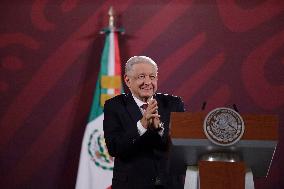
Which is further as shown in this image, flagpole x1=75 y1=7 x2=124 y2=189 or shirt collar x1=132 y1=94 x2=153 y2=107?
flagpole x1=75 y1=7 x2=124 y2=189

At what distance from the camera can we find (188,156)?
156cm

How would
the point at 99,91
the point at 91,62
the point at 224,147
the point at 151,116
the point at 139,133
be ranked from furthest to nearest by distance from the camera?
the point at 91,62, the point at 99,91, the point at 139,133, the point at 151,116, the point at 224,147

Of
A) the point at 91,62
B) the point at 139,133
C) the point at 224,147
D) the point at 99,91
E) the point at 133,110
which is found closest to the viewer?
the point at 224,147

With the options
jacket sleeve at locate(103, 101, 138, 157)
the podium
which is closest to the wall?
jacket sleeve at locate(103, 101, 138, 157)

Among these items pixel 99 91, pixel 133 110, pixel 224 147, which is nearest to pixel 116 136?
pixel 133 110

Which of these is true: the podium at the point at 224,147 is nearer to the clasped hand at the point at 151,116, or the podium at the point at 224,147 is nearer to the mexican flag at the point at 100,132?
the clasped hand at the point at 151,116

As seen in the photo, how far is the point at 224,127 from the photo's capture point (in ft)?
4.72

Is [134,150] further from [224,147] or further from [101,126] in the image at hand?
[101,126]

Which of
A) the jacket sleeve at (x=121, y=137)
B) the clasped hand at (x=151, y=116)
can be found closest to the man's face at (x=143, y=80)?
the jacket sleeve at (x=121, y=137)

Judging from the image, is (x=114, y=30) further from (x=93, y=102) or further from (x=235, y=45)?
(x=235, y=45)

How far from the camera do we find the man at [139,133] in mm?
1761

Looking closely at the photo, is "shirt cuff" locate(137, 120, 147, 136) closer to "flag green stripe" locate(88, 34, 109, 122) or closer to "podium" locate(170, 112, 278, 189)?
"podium" locate(170, 112, 278, 189)

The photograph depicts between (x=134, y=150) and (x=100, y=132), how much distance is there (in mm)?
2206

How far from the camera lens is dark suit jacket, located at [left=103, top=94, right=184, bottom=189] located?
5.82ft
